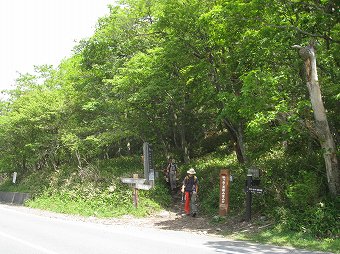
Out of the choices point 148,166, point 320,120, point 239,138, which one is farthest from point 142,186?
point 320,120

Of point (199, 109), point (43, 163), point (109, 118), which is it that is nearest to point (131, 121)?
point (109, 118)

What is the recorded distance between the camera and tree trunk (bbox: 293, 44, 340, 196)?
385 inches

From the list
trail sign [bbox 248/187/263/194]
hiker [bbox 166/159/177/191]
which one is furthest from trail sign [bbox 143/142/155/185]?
trail sign [bbox 248/187/263/194]

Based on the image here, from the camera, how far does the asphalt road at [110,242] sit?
788 cm

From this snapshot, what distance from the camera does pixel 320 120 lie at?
9.87 metres

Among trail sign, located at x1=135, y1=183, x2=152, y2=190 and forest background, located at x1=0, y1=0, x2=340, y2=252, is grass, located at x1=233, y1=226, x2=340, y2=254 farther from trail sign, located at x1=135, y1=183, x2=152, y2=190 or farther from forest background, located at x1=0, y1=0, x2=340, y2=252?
trail sign, located at x1=135, y1=183, x2=152, y2=190

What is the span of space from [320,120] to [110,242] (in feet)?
21.4

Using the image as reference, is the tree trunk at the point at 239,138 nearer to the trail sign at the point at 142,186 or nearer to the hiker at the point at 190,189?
the hiker at the point at 190,189

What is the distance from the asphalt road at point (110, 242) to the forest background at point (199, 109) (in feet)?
8.23

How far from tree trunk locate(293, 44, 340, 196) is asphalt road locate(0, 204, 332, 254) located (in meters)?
3.10

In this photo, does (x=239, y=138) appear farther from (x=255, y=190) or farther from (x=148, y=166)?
(x=255, y=190)

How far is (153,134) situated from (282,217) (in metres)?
11.1

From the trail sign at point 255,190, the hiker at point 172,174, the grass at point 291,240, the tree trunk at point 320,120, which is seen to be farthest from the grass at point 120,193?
the tree trunk at point 320,120

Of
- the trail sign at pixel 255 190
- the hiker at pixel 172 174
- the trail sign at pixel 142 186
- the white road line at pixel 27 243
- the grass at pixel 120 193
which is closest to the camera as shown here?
the white road line at pixel 27 243
